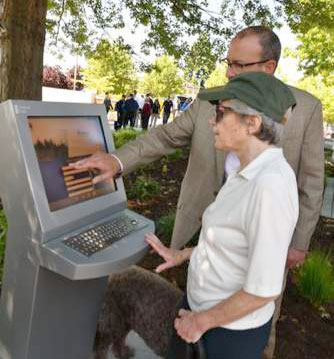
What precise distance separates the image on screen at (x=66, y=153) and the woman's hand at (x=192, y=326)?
2.43ft

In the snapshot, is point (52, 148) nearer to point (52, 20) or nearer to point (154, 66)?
point (154, 66)

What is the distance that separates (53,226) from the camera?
1869 mm

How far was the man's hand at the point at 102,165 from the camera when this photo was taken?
7.08 ft

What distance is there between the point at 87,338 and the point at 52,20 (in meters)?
8.54

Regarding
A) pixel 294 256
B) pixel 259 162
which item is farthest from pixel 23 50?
pixel 259 162

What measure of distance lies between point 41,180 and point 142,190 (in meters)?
5.16

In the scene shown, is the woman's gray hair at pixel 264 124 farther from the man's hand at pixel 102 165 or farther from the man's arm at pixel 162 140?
the man's arm at pixel 162 140

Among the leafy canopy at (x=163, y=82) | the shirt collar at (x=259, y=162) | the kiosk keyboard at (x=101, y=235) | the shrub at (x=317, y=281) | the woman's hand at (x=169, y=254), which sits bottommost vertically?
the leafy canopy at (x=163, y=82)

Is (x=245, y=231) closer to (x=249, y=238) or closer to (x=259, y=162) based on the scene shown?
(x=249, y=238)

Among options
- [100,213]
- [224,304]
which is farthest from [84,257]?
[224,304]

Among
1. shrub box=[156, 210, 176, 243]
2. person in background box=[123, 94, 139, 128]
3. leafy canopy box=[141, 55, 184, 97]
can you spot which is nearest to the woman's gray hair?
shrub box=[156, 210, 176, 243]

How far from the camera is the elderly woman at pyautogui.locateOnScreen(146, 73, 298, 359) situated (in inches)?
57.6

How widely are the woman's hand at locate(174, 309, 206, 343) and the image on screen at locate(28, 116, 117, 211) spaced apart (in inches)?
29.2

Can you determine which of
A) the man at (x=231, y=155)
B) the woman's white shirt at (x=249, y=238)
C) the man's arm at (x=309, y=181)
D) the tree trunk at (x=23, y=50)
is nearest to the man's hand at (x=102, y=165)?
the man at (x=231, y=155)
